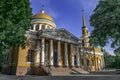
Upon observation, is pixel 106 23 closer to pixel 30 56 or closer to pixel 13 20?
pixel 13 20

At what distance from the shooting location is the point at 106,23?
75.9 ft

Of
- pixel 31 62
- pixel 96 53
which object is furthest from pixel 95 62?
pixel 31 62

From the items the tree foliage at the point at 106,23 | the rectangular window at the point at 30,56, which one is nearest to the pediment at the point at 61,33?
the rectangular window at the point at 30,56

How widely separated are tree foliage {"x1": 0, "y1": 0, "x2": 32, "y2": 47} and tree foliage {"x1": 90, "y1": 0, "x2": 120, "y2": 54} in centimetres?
1026

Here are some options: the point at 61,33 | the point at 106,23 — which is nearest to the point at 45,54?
the point at 61,33

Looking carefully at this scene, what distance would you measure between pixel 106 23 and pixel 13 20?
13090 mm

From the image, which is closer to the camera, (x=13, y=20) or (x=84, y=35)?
(x=13, y=20)

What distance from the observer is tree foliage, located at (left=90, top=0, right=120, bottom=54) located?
71.6 ft

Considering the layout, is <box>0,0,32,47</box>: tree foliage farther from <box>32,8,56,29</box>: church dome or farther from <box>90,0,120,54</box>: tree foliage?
<box>32,8,56,29</box>: church dome

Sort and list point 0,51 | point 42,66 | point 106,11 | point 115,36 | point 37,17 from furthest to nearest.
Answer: point 37,17, point 42,66, point 106,11, point 115,36, point 0,51

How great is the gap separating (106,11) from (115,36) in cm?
417

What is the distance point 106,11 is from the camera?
23516 mm

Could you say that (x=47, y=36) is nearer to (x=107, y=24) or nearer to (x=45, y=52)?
(x=45, y=52)

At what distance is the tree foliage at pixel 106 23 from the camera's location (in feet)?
71.6
